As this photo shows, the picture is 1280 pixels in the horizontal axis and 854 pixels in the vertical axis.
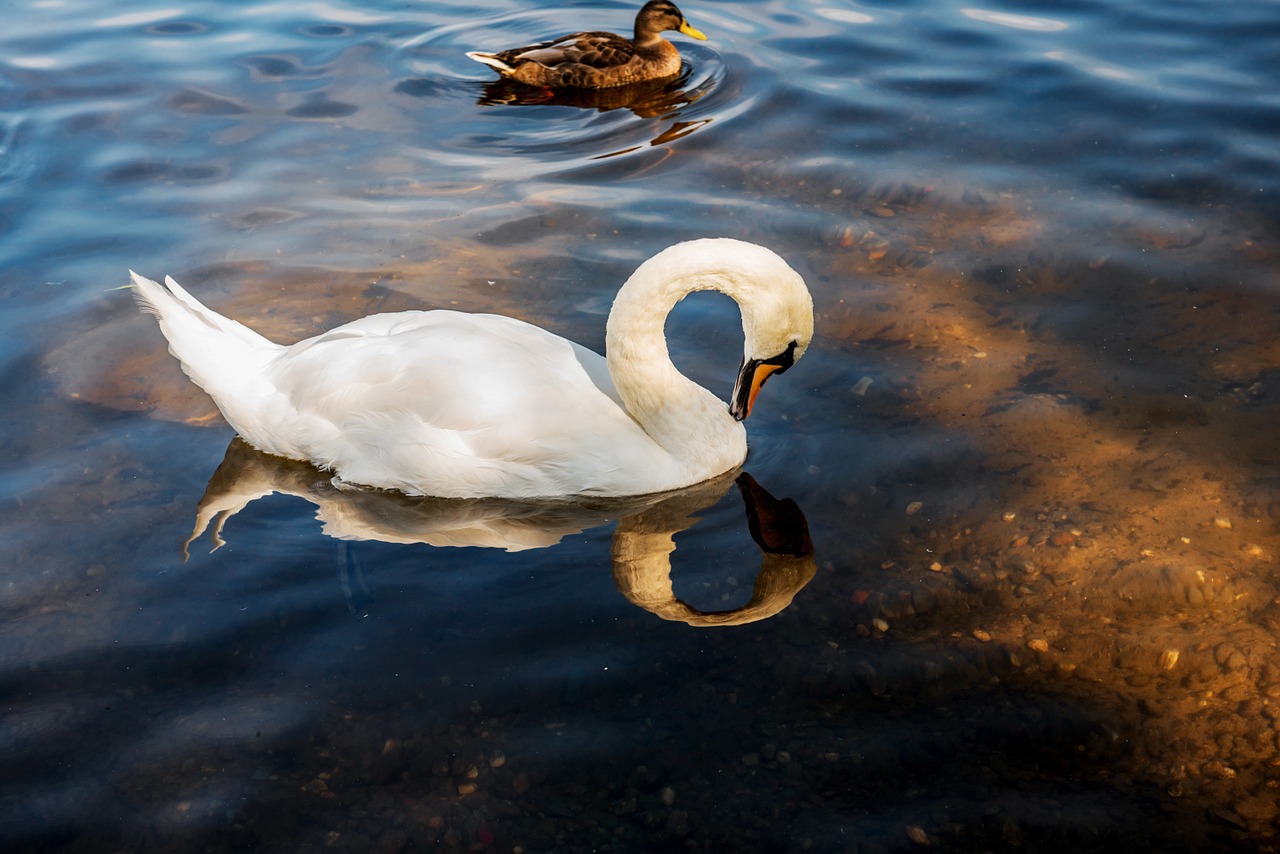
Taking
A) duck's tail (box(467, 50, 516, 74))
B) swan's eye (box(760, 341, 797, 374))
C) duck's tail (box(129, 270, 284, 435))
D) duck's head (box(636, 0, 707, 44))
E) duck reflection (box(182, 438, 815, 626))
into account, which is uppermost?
duck's head (box(636, 0, 707, 44))

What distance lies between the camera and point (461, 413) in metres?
4.89

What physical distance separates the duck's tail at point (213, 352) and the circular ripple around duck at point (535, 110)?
297cm

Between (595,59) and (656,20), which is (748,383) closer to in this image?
(595,59)

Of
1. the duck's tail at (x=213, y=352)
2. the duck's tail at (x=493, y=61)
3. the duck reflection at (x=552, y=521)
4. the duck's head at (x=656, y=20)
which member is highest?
the duck's head at (x=656, y=20)

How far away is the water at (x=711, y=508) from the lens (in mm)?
3773

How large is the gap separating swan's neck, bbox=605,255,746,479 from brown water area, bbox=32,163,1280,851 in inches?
17.4

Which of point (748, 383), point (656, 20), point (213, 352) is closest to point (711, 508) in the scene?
point (748, 383)

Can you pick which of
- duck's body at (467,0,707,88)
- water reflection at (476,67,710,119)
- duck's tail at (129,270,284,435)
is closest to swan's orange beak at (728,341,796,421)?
duck's tail at (129,270,284,435)

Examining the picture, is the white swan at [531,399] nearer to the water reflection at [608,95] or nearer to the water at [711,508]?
the water at [711,508]

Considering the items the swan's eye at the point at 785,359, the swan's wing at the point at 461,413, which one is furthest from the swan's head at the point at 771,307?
the swan's wing at the point at 461,413

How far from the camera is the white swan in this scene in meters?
4.78

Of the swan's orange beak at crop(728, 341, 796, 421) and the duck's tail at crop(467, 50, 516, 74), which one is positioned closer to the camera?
the swan's orange beak at crop(728, 341, 796, 421)

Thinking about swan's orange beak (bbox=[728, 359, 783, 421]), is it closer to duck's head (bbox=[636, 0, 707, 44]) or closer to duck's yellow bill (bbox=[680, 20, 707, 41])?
duck's head (bbox=[636, 0, 707, 44])

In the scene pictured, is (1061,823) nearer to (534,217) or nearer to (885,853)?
(885,853)
